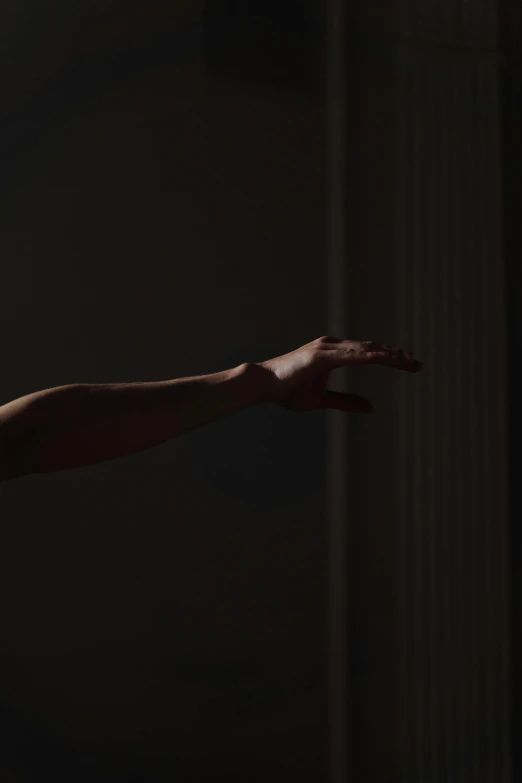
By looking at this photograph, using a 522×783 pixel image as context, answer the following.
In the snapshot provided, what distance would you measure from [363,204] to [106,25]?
681 millimetres

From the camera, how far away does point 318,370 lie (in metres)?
1.12

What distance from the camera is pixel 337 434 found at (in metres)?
1.88

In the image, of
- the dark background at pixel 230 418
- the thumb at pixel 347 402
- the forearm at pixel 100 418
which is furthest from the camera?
the dark background at pixel 230 418

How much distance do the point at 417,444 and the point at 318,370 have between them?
78 cm

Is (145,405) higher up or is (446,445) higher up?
(145,405)

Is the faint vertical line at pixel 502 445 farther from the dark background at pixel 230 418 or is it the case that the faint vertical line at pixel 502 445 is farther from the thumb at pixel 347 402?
the thumb at pixel 347 402

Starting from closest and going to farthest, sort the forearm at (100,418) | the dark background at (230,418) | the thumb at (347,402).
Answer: the forearm at (100,418), the thumb at (347,402), the dark background at (230,418)

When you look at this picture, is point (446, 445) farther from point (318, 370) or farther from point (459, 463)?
point (318, 370)

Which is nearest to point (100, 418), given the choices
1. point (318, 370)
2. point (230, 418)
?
point (318, 370)

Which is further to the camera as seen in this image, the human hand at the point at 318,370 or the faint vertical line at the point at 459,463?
the faint vertical line at the point at 459,463

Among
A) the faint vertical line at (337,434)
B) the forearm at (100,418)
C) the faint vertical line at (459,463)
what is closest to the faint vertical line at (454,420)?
the faint vertical line at (459,463)

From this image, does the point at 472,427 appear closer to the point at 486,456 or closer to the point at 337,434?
the point at 486,456

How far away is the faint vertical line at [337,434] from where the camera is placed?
1.84 m

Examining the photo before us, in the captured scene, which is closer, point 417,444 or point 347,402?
point 347,402
